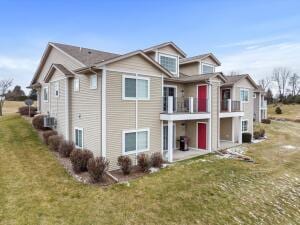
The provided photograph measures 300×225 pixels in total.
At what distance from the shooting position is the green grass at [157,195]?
8.05 meters

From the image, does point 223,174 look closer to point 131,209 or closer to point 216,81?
point 131,209

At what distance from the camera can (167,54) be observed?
18.1 meters

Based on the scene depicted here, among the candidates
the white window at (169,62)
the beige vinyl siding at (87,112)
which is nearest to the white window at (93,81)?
the beige vinyl siding at (87,112)

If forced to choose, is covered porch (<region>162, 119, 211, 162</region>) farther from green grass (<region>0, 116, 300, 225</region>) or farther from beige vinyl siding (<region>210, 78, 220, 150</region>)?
green grass (<region>0, 116, 300, 225</region>)

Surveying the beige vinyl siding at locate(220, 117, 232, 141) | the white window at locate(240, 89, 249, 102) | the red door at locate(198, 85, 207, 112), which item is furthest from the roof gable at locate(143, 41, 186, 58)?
the white window at locate(240, 89, 249, 102)

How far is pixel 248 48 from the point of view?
35.2m

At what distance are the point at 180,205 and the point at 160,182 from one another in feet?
6.73

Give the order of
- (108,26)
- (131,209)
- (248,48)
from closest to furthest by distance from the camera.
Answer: (131,209) < (108,26) < (248,48)

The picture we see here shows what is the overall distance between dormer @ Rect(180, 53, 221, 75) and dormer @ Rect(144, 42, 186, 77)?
1.99 meters

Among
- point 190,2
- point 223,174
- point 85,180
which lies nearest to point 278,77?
point 190,2

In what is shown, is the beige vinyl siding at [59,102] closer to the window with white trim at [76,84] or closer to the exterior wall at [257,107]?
the window with white trim at [76,84]

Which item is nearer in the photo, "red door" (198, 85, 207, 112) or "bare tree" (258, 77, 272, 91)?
"red door" (198, 85, 207, 112)

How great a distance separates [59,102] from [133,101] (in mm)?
6724

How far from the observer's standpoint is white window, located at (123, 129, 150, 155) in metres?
12.9
